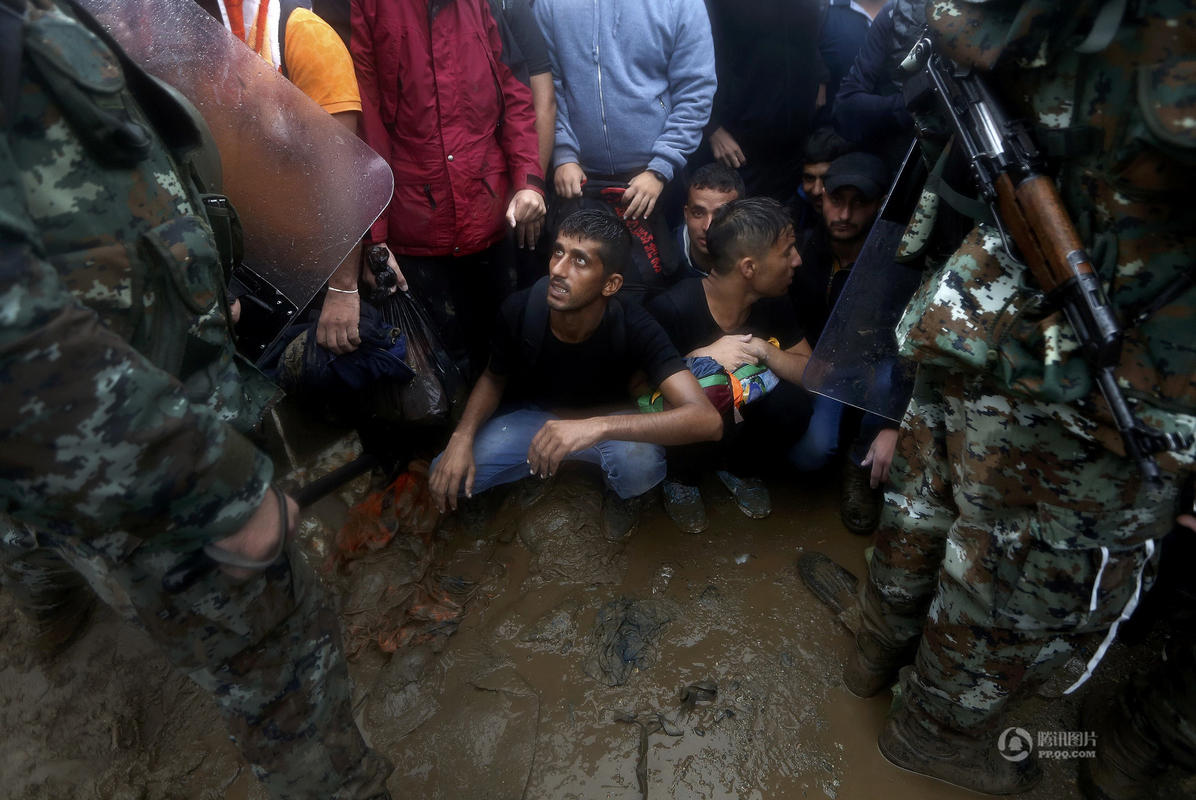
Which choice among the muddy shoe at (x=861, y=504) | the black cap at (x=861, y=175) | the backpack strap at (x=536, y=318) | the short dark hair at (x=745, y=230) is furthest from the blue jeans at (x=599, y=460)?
the black cap at (x=861, y=175)

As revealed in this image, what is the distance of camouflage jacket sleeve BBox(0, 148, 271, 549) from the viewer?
0.84 m

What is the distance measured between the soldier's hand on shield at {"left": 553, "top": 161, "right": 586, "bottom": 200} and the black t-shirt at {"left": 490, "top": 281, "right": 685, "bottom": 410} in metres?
0.61

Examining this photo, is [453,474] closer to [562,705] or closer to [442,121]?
[562,705]

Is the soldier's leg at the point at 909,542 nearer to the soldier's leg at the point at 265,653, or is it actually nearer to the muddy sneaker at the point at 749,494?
the muddy sneaker at the point at 749,494

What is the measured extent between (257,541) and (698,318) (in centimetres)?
199

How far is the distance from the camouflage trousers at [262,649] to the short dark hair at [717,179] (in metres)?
2.33

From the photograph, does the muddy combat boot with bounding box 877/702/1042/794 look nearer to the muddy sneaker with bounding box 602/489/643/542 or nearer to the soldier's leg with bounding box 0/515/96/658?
the muddy sneaker with bounding box 602/489/643/542

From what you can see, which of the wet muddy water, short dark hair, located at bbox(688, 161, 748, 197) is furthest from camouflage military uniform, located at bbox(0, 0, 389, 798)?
short dark hair, located at bbox(688, 161, 748, 197)

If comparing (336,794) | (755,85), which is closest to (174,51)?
(336,794)

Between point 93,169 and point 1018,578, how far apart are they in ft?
6.39

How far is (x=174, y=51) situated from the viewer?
1.72m

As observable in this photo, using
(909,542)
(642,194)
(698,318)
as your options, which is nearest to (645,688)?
(909,542)

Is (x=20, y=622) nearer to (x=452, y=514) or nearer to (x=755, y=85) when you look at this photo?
(x=452, y=514)

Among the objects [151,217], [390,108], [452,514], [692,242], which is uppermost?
[151,217]
